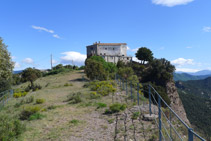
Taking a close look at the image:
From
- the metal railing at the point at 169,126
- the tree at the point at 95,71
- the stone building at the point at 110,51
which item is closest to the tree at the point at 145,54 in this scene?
the stone building at the point at 110,51

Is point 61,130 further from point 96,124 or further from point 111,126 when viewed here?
point 111,126

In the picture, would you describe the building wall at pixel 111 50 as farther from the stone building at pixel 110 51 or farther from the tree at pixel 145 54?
the tree at pixel 145 54

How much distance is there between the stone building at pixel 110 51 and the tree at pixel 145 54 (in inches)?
238

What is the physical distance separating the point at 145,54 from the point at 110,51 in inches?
564

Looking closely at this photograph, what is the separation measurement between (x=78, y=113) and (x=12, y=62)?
11.8 meters

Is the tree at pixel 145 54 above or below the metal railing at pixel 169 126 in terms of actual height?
above

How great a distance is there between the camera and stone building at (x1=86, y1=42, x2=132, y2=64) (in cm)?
6944

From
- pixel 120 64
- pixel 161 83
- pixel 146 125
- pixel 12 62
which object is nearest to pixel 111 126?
pixel 146 125

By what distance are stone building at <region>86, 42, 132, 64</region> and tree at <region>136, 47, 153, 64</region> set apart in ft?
19.9

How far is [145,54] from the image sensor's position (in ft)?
220

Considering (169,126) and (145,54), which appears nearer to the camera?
(169,126)

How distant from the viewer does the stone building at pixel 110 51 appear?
228 feet

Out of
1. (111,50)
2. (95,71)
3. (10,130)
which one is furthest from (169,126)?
(111,50)

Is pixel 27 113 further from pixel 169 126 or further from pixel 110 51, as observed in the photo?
pixel 110 51
